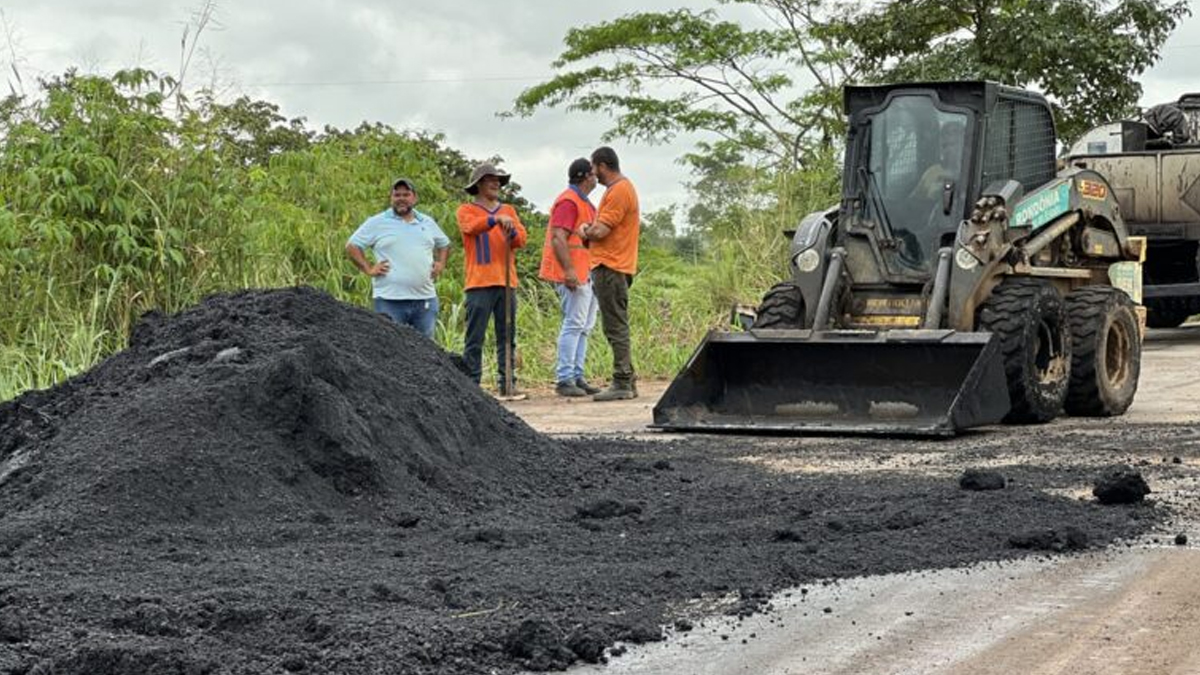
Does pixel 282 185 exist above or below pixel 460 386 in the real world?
above

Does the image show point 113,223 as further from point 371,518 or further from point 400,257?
point 371,518

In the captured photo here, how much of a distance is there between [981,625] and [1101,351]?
739 centimetres

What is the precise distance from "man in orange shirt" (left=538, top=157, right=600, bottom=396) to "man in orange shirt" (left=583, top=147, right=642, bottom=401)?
17cm

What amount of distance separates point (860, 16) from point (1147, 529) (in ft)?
64.6

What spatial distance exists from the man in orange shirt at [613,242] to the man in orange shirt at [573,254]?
0.17 m

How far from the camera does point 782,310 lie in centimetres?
1345

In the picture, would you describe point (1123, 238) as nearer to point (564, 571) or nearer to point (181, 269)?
point (181, 269)

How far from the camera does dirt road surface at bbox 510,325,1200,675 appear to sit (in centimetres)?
569

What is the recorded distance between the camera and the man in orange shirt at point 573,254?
15.2 metres

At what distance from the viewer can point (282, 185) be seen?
1877 cm

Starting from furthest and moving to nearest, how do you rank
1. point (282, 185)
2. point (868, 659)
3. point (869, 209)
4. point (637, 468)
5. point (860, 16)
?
point (860, 16) < point (282, 185) < point (869, 209) < point (637, 468) < point (868, 659)

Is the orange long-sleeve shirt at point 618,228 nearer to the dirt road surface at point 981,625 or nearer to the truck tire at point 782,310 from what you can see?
the truck tire at point 782,310

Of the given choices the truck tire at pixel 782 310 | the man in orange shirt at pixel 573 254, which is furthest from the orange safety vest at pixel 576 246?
the truck tire at pixel 782 310

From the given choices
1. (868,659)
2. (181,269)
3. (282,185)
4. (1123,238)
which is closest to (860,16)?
(282,185)
